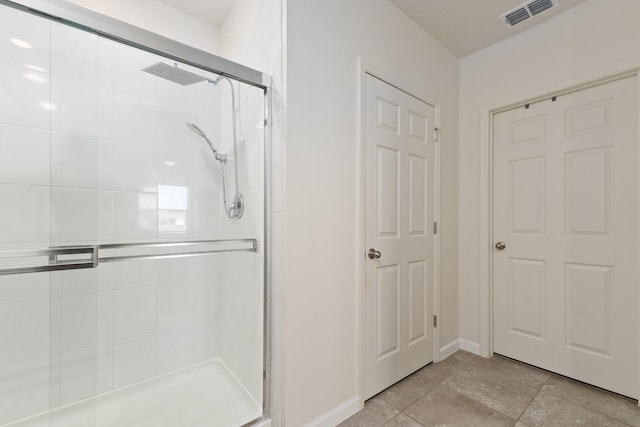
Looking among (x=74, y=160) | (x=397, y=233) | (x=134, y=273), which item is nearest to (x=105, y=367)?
(x=134, y=273)

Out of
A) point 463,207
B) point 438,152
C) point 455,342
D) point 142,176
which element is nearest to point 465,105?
point 438,152

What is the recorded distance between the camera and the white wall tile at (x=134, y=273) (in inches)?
64.8

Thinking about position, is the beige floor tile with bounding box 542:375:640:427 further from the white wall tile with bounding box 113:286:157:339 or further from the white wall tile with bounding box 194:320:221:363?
the white wall tile with bounding box 113:286:157:339

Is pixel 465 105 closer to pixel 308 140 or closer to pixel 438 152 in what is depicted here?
pixel 438 152

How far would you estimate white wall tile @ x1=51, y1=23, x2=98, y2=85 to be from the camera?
1201mm

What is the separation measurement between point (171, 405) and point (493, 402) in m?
1.94

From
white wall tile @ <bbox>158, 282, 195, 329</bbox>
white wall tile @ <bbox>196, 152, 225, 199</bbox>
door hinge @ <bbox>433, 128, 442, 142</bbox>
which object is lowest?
white wall tile @ <bbox>158, 282, 195, 329</bbox>

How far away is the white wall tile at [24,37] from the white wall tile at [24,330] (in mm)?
1197

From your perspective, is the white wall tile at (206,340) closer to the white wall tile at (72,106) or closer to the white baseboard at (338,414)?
the white baseboard at (338,414)

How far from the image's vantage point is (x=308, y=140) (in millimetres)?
1532

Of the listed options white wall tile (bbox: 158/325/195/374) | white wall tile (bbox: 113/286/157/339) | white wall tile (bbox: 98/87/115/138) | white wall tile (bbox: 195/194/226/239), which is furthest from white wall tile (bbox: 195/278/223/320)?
white wall tile (bbox: 98/87/115/138)

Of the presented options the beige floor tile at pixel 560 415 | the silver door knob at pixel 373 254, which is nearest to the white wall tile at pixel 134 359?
the silver door knob at pixel 373 254

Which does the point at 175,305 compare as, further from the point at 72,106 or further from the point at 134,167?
the point at 72,106

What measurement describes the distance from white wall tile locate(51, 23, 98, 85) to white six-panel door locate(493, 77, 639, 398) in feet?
9.31
